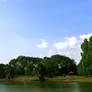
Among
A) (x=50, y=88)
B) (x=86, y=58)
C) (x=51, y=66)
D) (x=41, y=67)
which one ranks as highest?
(x=86, y=58)

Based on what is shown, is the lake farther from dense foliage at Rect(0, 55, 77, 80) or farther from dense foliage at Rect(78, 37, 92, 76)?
dense foliage at Rect(0, 55, 77, 80)

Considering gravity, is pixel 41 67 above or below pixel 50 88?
above

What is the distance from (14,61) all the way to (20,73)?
32.7ft

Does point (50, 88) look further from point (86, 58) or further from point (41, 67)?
point (41, 67)

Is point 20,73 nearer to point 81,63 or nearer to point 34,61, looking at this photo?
point 34,61

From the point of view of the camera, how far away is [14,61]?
94.0 m

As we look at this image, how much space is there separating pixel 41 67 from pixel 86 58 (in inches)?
754

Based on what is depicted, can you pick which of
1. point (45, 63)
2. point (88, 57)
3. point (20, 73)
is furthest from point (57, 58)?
point (88, 57)

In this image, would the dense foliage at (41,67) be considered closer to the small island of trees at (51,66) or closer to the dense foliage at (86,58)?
the small island of trees at (51,66)

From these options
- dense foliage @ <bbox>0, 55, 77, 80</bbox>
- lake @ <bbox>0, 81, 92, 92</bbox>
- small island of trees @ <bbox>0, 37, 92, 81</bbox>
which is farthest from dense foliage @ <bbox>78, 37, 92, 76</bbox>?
lake @ <bbox>0, 81, 92, 92</bbox>

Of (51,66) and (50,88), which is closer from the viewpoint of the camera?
(50,88)

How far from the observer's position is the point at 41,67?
64375 millimetres

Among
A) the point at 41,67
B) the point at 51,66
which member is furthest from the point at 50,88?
the point at 51,66

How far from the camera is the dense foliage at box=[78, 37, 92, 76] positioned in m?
52.3
